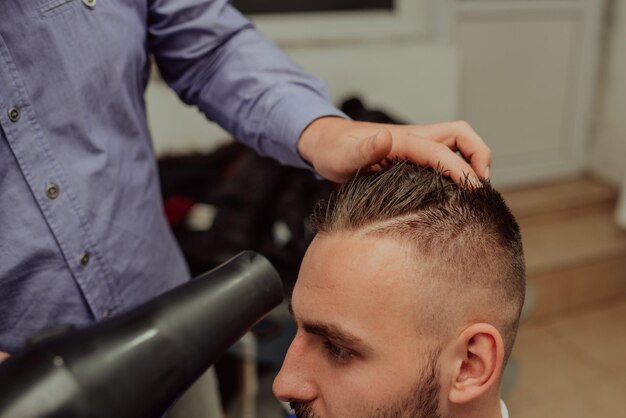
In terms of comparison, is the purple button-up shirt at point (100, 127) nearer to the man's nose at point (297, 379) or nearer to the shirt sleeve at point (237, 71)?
the shirt sleeve at point (237, 71)

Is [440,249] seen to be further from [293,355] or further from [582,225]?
[582,225]

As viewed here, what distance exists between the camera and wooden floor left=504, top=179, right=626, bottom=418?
285 centimetres

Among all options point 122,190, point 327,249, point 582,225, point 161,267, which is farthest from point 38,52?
point 582,225

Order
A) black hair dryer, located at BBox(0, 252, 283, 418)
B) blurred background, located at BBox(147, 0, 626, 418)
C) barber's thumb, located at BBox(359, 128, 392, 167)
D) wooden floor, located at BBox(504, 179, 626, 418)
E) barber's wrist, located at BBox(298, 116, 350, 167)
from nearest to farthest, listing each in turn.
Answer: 1. black hair dryer, located at BBox(0, 252, 283, 418)
2. barber's thumb, located at BBox(359, 128, 392, 167)
3. barber's wrist, located at BBox(298, 116, 350, 167)
4. blurred background, located at BBox(147, 0, 626, 418)
5. wooden floor, located at BBox(504, 179, 626, 418)

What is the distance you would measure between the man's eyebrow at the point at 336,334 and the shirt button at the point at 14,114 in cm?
54

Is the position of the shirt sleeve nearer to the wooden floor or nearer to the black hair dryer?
the black hair dryer

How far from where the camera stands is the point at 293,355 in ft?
3.04

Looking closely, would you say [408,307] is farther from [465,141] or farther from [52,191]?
[52,191]

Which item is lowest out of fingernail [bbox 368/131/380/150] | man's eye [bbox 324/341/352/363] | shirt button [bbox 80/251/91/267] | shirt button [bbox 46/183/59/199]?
man's eye [bbox 324/341/352/363]

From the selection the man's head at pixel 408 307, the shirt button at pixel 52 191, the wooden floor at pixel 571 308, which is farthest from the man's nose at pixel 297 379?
the wooden floor at pixel 571 308

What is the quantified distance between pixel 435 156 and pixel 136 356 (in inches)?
21.0

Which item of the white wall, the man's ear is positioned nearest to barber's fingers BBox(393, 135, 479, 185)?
the man's ear

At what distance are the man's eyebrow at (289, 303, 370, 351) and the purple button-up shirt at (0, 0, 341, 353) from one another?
0.33 meters

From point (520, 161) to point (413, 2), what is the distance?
4.48 ft
